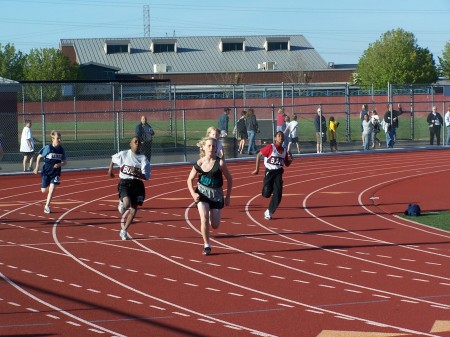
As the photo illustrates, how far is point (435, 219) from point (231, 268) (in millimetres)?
6547

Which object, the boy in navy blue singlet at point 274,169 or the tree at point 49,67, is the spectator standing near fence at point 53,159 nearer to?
the boy in navy blue singlet at point 274,169

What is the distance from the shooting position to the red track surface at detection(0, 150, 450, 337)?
9.36m

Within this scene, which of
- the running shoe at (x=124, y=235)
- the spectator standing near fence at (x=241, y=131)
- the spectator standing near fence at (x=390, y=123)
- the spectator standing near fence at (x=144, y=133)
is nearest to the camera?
the running shoe at (x=124, y=235)

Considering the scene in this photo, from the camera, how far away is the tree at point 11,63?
258 ft

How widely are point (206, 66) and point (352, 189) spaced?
59513 millimetres

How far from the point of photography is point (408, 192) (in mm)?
22891

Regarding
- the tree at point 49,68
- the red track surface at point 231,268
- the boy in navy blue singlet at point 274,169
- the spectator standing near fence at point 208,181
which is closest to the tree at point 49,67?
the tree at point 49,68

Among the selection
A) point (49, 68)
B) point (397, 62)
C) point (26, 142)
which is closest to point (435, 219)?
point (26, 142)

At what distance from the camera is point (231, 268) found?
41.0 feet

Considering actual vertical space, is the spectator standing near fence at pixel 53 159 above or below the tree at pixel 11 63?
below

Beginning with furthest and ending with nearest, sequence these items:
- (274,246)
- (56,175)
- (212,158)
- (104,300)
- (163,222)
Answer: (56,175)
(163,222)
(274,246)
(212,158)
(104,300)

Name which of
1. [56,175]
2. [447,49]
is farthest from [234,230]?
[447,49]

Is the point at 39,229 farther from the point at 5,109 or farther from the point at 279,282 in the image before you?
the point at 5,109

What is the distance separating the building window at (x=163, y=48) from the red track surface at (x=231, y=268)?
6250cm
